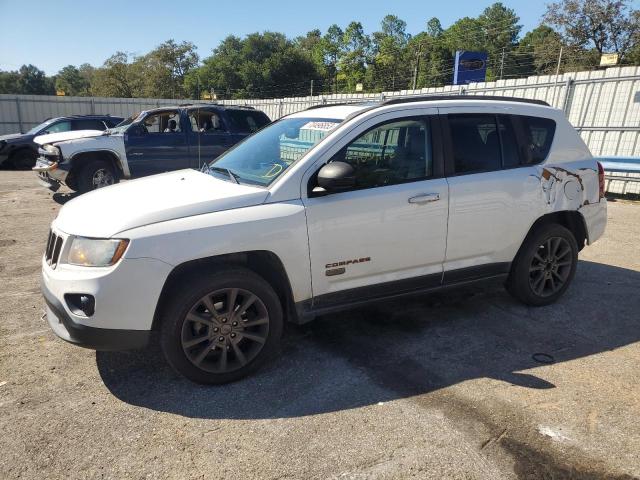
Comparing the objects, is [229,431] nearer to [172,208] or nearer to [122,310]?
[122,310]

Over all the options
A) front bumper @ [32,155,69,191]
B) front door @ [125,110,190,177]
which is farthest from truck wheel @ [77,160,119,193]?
front door @ [125,110,190,177]

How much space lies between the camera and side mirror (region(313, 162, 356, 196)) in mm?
3211

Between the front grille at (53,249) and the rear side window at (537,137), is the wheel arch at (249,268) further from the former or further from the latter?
the rear side window at (537,137)

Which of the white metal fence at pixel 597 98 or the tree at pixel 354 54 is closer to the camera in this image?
the white metal fence at pixel 597 98

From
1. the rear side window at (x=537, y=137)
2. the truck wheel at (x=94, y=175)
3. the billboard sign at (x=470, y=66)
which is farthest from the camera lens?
the billboard sign at (x=470, y=66)

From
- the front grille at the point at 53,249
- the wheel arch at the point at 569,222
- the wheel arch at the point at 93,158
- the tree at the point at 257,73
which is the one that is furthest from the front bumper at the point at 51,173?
the tree at the point at 257,73

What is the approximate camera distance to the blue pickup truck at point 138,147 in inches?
372

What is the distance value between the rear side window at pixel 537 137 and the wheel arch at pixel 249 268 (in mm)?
2463

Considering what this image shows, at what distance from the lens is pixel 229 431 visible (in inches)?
109

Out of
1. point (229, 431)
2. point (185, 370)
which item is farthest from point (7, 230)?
point (229, 431)

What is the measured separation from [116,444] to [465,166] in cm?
317

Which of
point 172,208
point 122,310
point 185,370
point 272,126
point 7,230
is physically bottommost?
point 7,230

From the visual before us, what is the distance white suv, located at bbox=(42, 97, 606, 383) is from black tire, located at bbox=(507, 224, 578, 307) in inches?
0.5

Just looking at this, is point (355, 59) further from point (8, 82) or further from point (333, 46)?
point (8, 82)
